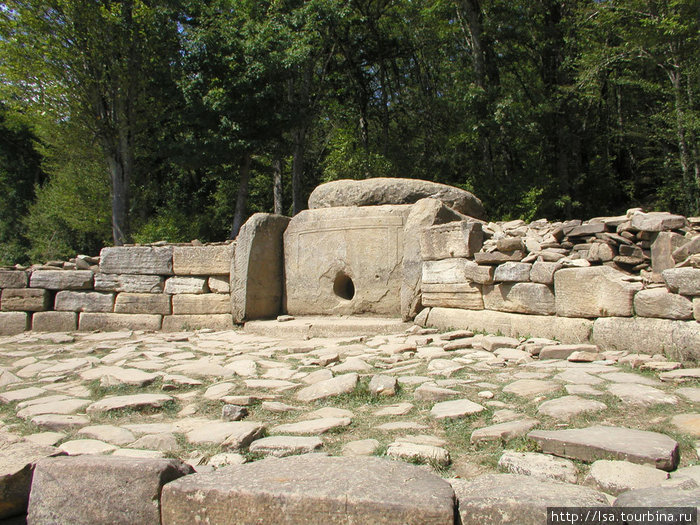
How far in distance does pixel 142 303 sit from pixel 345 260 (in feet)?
10.6

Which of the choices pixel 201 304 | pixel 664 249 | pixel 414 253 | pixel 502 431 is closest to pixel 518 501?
pixel 502 431

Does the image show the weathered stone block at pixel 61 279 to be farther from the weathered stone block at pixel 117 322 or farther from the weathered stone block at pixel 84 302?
the weathered stone block at pixel 117 322

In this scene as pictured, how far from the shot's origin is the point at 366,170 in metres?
13.6

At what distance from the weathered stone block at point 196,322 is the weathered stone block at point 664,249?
5.17 metres

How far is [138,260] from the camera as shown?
7926 mm

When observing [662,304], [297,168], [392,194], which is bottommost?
[662,304]

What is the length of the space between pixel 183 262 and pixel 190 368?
3316mm

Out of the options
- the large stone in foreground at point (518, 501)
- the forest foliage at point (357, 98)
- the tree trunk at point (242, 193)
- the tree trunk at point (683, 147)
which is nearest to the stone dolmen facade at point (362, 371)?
the large stone in foreground at point (518, 501)

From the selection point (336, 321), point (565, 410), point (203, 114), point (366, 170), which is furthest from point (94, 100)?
point (565, 410)

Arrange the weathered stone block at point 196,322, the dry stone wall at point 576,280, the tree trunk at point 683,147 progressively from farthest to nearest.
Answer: the tree trunk at point 683,147, the weathered stone block at point 196,322, the dry stone wall at point 576,280

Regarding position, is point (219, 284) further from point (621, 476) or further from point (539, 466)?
point (621, 476)

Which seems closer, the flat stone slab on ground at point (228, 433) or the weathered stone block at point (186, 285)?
the flat stone slab on ground at point (228, 433)

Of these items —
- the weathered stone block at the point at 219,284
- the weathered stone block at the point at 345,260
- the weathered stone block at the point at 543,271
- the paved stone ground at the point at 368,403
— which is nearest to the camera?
the paved stone ground at the point at 368,403

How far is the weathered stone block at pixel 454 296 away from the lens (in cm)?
590
